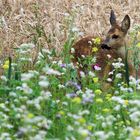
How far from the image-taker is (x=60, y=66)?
25.8ft

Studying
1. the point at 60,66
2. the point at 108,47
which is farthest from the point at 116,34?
the point at 60,66

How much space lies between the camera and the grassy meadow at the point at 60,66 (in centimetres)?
625

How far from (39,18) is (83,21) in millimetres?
761

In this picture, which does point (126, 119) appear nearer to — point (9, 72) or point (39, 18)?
point (9, 72)

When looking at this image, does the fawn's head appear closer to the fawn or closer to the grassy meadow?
the fawn

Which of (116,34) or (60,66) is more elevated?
(116,34)

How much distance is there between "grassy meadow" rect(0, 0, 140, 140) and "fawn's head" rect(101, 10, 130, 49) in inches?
8.1

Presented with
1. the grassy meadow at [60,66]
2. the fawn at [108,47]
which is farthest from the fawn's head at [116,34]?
the grassy meadow at [60,66]

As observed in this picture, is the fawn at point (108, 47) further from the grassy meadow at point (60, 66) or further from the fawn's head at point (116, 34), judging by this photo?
the grassy meadow at point (60, 66)

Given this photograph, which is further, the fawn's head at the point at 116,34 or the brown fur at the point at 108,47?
the fawn's head at the point at 116,34

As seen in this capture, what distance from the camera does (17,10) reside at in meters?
12.0

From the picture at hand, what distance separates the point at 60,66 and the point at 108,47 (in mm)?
2760

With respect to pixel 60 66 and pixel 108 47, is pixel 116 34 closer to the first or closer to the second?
pixel 108 47

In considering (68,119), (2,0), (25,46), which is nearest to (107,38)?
(2,0)
